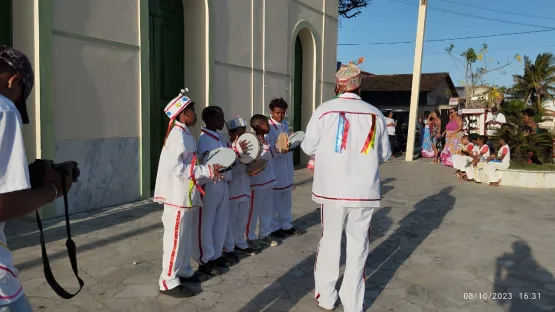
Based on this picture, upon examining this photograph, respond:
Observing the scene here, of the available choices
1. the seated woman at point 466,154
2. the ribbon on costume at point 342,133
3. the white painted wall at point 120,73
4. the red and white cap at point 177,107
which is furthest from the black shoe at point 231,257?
the seated woman at point 466,154

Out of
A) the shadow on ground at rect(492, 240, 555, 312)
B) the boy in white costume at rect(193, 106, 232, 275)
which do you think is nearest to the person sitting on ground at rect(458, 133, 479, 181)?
the shadow on ground at rect(492, 240, 555, 312)

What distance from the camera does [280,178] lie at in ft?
18.3

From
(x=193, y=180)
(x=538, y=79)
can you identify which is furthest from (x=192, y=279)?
(x=538, y=79)

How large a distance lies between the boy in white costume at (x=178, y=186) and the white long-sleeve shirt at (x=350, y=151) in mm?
938

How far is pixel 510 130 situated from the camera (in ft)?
36.3

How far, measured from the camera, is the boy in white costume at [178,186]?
366 cm

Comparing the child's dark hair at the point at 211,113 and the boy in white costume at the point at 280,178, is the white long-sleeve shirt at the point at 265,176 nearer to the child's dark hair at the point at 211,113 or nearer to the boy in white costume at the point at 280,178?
the boy in white costume at the point at 280,178

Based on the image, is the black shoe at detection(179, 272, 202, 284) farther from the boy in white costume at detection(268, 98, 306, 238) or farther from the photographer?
the photographer

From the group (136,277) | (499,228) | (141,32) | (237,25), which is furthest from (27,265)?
(237,25)

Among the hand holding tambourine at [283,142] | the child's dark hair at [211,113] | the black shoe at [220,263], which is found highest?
the child's dark hair at [211,113]

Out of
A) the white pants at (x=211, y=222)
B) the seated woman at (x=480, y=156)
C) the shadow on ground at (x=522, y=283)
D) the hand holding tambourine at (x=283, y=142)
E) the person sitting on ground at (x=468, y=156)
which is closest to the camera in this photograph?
the shadow on ground at (x=522, y=283)

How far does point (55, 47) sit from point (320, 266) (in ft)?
15.0

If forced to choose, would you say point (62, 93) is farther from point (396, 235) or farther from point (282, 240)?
point (396, 235)

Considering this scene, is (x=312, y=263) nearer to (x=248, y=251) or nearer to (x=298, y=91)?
(x=248, y=251)
